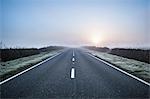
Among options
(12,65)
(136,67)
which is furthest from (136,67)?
(12,65)

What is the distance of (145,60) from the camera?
18.9 metres

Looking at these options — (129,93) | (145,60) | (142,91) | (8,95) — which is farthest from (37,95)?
(145,60)

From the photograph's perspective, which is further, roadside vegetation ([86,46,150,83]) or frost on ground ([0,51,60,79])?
frost on ground ([0,51,60,79])

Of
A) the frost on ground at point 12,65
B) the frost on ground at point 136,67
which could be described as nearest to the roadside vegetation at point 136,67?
the frost on ground at point 136,67

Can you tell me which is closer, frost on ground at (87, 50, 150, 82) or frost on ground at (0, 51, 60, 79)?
frost on ground at (87, 50, 150, 82)

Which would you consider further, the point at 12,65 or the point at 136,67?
the point at 12,65

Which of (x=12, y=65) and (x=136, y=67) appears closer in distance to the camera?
(x=136, y=67)

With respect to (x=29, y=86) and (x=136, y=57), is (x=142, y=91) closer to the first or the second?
(x=29, y=86)

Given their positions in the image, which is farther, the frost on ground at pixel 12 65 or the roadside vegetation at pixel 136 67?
the frost on ground at pixel 12 65

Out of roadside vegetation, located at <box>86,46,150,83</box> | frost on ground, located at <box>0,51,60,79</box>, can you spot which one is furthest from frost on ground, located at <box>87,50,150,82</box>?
frost on ground, located at <box>0,51,60,79</box>

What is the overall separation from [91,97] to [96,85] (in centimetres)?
184

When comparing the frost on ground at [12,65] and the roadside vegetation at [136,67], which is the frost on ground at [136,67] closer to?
the roadside vegetation at [136,67]

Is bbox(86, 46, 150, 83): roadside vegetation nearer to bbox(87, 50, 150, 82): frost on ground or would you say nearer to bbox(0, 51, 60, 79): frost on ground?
bbox(87, 50, 150, 82): frost on ground

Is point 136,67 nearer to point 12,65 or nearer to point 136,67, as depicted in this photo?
point 136,67
